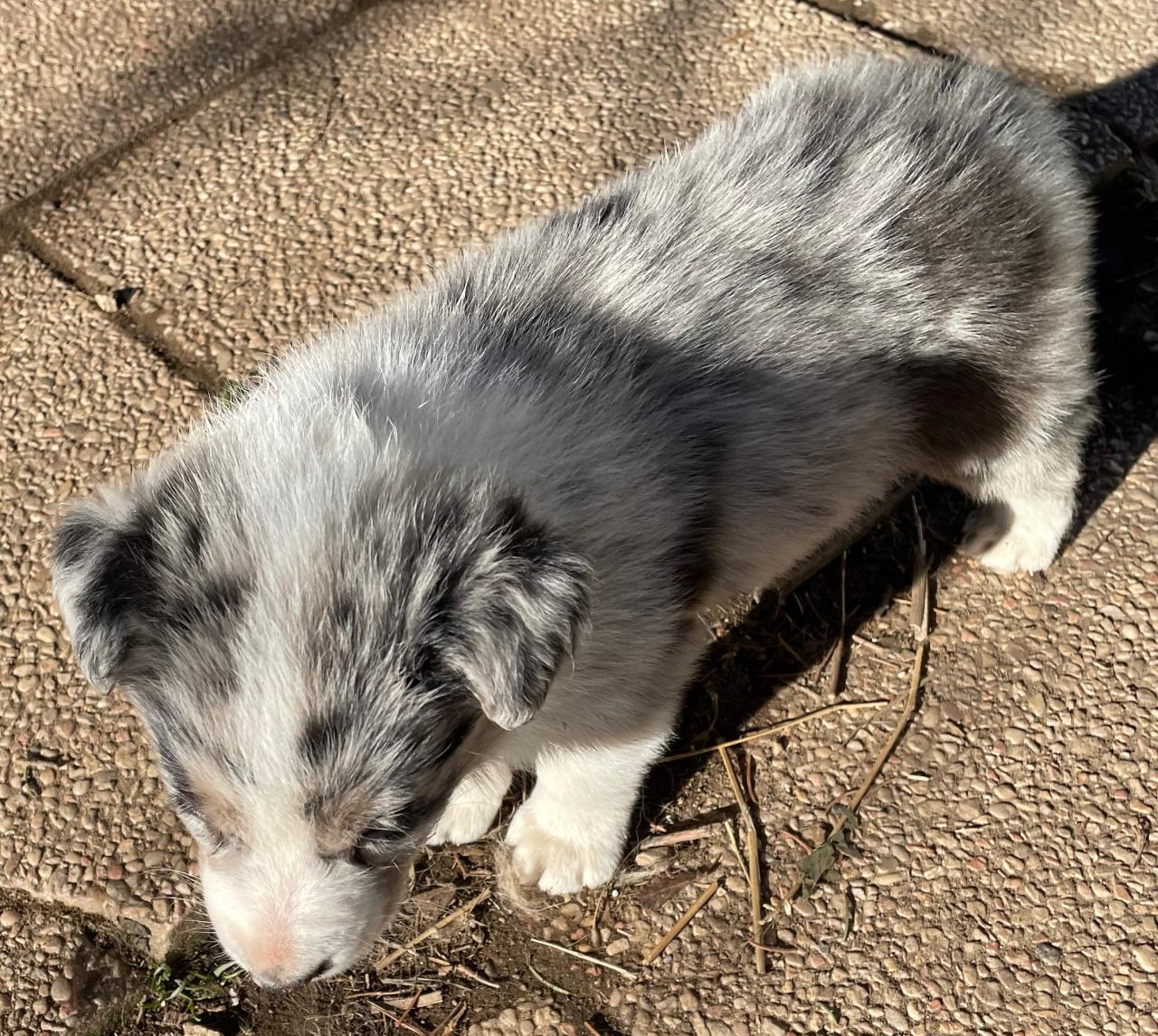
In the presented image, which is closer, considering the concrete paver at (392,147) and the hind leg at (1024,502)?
the hind leg at (1024,502)

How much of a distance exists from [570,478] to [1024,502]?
1.55 meters

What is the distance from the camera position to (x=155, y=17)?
4.52 metres

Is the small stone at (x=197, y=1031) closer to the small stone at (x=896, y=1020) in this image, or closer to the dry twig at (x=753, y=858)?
the dry twig at (x=753, y=858)

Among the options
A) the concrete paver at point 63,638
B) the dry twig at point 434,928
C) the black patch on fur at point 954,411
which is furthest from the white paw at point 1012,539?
the concrete paver at point 63,638

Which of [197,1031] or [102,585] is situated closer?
[102,585]

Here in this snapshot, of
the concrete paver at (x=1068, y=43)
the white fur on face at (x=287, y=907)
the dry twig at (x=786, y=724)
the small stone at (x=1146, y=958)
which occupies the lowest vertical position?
the dry twig at (x=786, y=724)

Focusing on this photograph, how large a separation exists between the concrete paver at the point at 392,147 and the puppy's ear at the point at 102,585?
4.99 feet

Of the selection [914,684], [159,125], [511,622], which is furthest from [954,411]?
[159,125]

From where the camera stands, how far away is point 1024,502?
320 centimetres

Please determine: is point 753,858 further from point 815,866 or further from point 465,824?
point 465,824

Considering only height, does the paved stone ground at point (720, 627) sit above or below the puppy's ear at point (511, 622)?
below

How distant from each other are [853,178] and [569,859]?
1811 mm

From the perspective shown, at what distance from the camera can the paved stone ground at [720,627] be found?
271 cm

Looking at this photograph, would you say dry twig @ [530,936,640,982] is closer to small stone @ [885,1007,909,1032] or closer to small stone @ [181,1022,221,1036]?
small stone @ [885,1007,909,1032]
